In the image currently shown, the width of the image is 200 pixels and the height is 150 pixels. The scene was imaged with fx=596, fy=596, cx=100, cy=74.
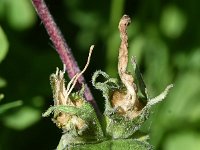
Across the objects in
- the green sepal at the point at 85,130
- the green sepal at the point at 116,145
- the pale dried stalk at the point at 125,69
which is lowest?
the green sepal at the point at 116,145

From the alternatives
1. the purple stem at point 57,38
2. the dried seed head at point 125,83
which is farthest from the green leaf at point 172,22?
the dried seed head at point 125,83

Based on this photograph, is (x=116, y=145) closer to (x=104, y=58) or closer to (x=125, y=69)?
(x=125, y=69)

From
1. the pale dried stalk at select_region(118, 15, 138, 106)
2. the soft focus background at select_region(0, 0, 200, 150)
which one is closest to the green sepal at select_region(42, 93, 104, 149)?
the pale dried stalk at select_region(118, 15, 138, 106)

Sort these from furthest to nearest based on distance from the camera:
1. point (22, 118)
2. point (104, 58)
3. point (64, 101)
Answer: point (104, 58)
point (22, 118)
point (64, 101)

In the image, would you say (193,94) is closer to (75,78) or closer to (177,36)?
(177,36)

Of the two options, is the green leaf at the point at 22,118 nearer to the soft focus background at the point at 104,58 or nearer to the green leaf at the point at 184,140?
the soft focus background at the point at 104,58

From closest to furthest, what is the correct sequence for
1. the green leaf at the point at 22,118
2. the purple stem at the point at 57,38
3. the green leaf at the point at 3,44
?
1. the purple stem at the point at 57,38
2. the green leaf at the point at 3,44
3. the green leaf at the point at 22,118

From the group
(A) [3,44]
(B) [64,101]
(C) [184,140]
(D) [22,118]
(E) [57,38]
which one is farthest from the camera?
(C) [184,140]

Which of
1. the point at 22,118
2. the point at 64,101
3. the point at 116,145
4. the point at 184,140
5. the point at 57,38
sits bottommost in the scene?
the point at 184,140

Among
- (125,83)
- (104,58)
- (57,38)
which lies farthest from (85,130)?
(104,58)
